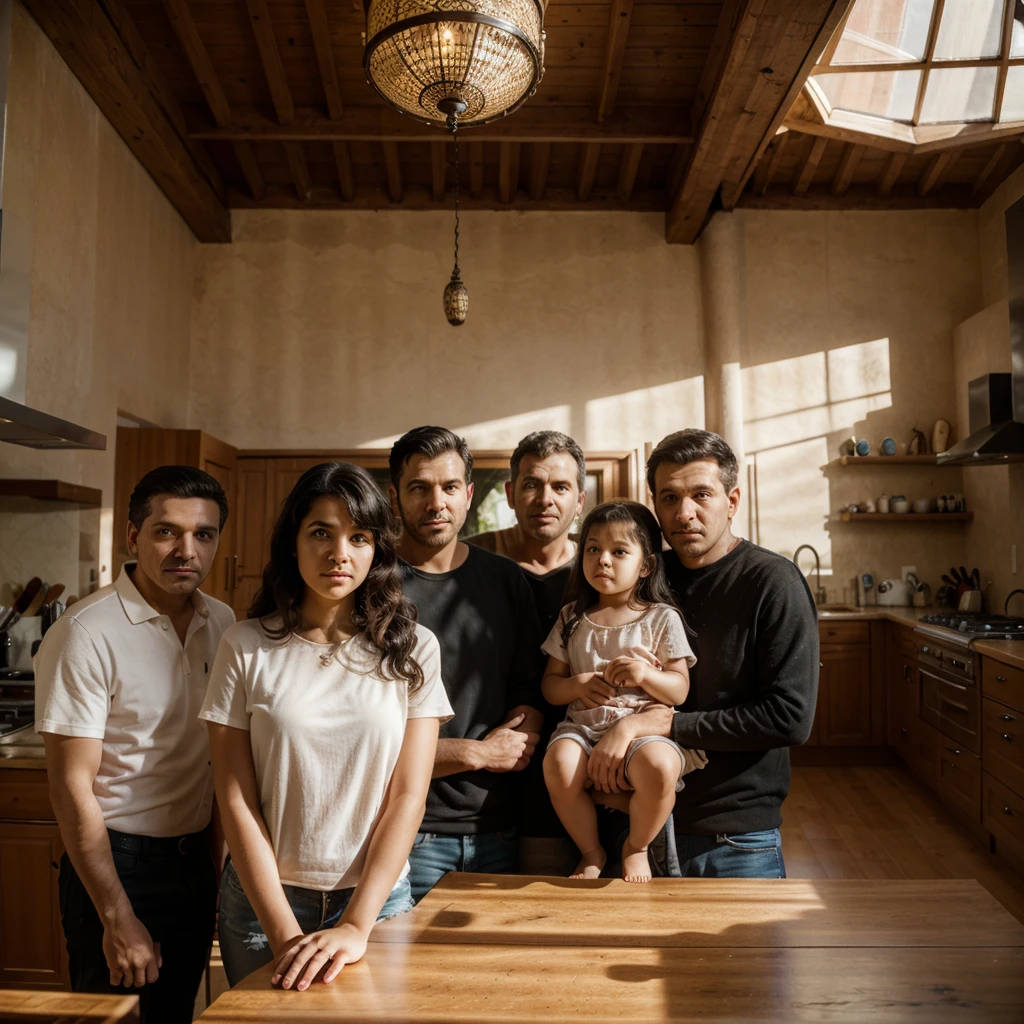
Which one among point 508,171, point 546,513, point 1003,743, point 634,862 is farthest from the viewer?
point 508,171

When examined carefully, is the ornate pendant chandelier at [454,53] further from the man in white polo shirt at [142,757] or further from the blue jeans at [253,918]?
the blue jeans at [253,918]

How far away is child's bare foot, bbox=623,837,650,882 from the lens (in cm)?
192

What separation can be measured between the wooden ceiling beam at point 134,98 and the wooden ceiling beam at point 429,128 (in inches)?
13.6

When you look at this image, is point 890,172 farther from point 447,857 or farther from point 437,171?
point 447,857

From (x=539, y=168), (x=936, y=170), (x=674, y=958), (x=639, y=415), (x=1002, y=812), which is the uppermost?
(x=539, y=168)

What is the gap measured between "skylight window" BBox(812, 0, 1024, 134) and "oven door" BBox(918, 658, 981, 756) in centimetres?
393

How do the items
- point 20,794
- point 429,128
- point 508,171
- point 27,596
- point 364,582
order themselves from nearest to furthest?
point 364,582 → point 20,794 → point 27,596 → point 429,128 → point 508,171

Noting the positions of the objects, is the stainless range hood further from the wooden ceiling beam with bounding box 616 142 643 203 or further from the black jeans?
the black jeans

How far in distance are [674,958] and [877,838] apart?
12.9ft

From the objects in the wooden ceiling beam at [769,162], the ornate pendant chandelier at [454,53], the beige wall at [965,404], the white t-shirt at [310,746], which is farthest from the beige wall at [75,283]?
the beige wall at [965,404]

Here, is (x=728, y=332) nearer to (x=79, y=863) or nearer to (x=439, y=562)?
(x=439, y=562)

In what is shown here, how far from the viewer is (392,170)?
270 inches

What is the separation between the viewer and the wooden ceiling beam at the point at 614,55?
5.08 metres

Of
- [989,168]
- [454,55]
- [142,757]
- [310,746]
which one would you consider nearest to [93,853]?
[142,757]
